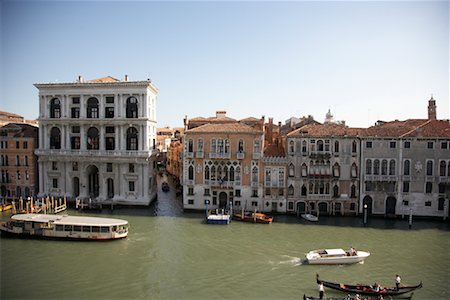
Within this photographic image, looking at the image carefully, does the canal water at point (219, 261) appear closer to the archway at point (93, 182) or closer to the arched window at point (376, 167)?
the arched window at point (376, 167)

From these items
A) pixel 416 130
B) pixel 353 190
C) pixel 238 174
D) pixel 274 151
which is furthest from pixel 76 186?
pixel 416 130

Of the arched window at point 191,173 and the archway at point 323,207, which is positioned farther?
the arched window at point 191,173

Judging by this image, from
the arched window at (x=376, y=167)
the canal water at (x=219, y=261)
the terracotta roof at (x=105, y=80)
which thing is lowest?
the canal water at (x=219, y=261)

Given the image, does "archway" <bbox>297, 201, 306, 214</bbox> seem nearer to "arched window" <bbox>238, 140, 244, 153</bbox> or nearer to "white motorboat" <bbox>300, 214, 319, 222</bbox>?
"white motorboat" <bbox>300, 214, 319, 222</bbox>

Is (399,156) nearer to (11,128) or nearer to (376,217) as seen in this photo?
(376,217)

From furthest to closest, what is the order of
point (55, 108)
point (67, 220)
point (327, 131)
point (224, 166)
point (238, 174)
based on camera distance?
point (55, 108) < point (224, 166) < point (238, 174) < point (327, 131) < point (67, 220)

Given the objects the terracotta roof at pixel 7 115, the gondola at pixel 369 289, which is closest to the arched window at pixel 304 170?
the gondola at pixel 369 289

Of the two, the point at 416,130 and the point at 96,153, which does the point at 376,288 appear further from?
the point at 96,153

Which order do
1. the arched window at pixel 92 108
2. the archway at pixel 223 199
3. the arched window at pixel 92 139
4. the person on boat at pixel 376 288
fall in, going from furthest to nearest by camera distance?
the arched window at pixel 92 139 < the arched window at pixel 92 108 < the archway at pixel 223 199 < the person on boat at pixel 376 288
